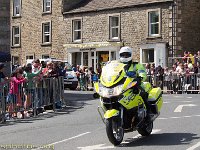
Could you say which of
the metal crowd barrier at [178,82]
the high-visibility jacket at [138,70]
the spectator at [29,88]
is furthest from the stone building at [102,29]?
the high-visibility jacket at [138,70]

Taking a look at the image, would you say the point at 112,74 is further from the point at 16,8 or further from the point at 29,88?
the point at 16,8

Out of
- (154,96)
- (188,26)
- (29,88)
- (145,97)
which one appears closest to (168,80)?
(188,26)

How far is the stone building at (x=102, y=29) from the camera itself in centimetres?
3838

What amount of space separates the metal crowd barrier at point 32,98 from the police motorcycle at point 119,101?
5968mm

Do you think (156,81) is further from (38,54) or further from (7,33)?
(38,54)

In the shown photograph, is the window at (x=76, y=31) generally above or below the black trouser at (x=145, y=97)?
above

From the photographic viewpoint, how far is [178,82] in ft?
98.7

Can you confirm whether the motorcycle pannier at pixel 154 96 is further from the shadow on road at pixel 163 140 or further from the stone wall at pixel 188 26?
the stone wall at pixel 188 26

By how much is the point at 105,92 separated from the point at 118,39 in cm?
3097

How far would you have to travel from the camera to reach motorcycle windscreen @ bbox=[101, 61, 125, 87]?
10531 mm

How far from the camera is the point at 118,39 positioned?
135 ft

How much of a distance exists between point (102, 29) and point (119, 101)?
32343 millimetres

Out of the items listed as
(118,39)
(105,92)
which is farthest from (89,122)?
(118,39)

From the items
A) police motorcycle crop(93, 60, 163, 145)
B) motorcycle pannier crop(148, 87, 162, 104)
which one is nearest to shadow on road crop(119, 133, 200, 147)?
police motorcycle crop(93, 60, 163, 145)
